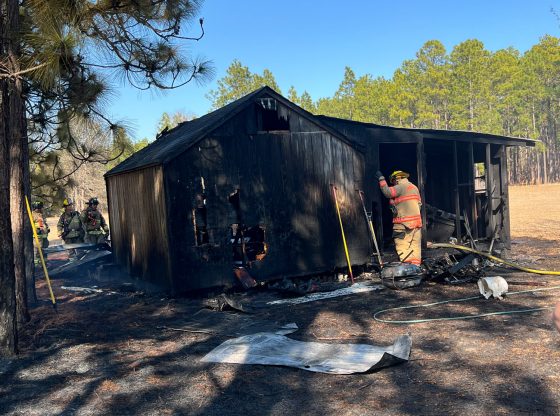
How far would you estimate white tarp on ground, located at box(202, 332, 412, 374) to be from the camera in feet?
17.6

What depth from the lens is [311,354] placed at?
5926mm

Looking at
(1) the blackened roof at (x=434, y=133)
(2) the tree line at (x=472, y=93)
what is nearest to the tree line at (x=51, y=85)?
(1) the blackened roof at (x=434, y=133)

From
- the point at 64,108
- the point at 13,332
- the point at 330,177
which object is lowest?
the point at 13,332

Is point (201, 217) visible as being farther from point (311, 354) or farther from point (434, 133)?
point (434, 133)

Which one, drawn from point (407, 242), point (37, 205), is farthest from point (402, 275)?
point (37, 205)

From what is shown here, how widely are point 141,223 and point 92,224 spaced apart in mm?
5347

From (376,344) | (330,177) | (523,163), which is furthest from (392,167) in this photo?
(523,163)

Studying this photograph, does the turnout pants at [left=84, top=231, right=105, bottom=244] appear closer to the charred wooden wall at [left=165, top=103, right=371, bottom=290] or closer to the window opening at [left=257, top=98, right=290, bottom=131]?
the charred wooden wall at [left=165, top=103, right=371, bottom=290]

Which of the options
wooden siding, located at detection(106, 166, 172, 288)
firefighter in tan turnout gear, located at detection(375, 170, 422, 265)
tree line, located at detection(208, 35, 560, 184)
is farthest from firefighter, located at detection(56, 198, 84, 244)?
tree line, located at detection(208, 35, 560, 184)

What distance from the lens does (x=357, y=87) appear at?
63.5 metres

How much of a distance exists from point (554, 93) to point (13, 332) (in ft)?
207

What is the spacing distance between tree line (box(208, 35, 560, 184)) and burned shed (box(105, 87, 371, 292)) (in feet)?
138

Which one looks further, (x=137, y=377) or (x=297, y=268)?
(x=297, y=268)

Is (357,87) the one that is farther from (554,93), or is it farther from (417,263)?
(417,263)
